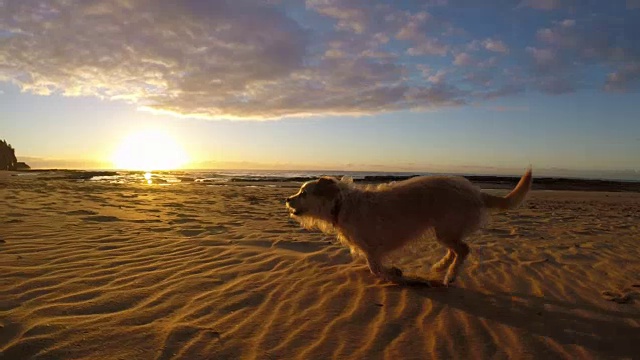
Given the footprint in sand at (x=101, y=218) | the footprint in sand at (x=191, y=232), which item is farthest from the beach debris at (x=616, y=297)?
the footprint in sand at (x=101, y=218)

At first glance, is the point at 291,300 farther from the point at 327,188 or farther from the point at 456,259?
the point at 456,259

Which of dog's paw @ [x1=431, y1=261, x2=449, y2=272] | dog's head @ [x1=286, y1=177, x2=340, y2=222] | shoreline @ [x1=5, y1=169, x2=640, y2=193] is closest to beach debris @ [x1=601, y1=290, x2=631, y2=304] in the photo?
dog's paw @ [x1=431, y1=261, x2=449, y2=272]

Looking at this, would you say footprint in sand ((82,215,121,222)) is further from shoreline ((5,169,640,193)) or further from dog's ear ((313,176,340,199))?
shoreline ((5,169,640,193))

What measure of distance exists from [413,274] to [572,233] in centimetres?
525

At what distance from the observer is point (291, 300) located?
415cm

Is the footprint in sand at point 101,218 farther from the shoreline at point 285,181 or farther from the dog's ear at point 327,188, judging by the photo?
the shoreline at point 285,181

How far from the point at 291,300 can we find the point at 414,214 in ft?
6.42

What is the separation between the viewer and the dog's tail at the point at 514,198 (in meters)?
5.15

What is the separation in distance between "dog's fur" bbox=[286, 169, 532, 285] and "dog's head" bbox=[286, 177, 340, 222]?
0.08 metres

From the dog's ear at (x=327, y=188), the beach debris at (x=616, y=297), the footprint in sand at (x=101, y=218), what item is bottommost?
the beach debris at (x=616, y=297)

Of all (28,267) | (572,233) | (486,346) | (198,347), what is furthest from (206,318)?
(572,233)

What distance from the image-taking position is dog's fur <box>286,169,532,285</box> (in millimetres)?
5027

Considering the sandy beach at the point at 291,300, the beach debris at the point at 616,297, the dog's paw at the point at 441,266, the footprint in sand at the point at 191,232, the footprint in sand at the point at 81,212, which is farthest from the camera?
the footprint in sand at the point at 81,212

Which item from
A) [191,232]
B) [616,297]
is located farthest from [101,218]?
[616,297]
